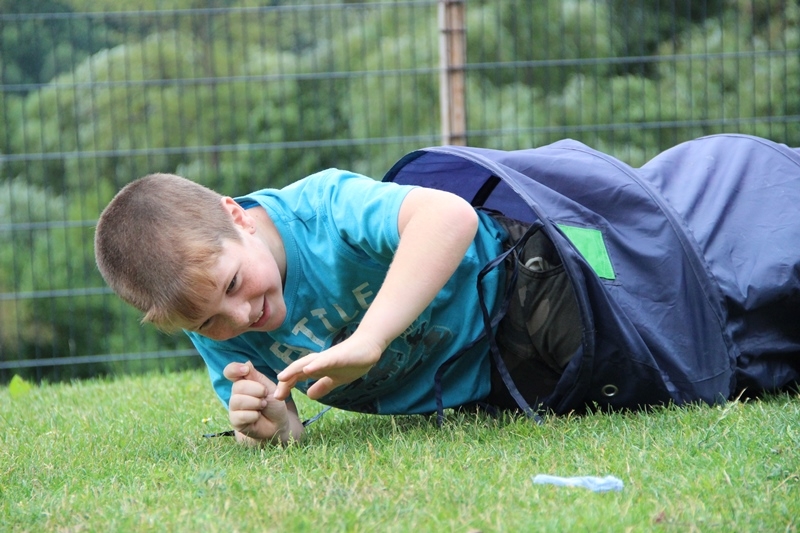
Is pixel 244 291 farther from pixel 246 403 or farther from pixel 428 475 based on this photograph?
pixel 428 475

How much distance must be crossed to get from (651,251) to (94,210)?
5599mm

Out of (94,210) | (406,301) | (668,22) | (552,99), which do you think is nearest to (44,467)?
(406,301)

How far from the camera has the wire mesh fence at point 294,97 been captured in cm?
574

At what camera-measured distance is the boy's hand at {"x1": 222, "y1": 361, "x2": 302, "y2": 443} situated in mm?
2215

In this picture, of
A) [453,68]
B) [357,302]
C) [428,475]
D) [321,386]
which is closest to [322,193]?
[357,302]

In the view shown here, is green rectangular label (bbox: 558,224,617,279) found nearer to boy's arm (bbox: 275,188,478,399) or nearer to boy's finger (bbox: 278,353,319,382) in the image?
boy's arm (bbox: 275,188,478,399)

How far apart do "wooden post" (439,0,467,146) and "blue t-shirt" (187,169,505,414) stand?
2406 millimetres

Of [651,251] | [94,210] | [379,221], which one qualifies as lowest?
[94,210]

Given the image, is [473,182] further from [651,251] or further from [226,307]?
[226,307]

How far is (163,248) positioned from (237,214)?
24 centimetres

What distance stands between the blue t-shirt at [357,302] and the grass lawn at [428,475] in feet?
0.36

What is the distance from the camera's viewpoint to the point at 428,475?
184 cm

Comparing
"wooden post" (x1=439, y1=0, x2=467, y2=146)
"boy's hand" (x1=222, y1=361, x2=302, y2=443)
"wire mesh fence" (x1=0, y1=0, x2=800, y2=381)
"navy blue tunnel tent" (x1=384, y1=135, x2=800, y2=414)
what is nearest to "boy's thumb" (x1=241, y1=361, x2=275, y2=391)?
"boy's hand" (x1=222, y1=361, x2=302, y2=443)

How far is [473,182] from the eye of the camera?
9.45ft
